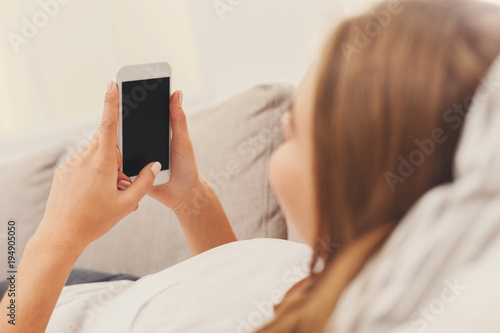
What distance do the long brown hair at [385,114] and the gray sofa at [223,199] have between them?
0.29 metres

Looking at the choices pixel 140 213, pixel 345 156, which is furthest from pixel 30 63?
pixel 345 156

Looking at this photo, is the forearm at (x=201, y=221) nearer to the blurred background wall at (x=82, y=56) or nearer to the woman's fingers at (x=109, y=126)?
the woman's fingers at (x=109, y=126)

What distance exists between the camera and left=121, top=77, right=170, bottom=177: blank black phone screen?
58cm

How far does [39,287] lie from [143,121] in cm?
19

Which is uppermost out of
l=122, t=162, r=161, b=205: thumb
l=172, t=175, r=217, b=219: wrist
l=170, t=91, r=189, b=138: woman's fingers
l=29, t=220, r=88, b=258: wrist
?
l=170, t=91, r=189, b=138: woman's fingers

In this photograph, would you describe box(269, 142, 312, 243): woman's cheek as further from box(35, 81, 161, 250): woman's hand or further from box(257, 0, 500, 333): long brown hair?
box(35, 81, 161, 250): woman's hand

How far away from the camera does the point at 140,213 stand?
76cm

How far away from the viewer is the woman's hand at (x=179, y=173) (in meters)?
0.62

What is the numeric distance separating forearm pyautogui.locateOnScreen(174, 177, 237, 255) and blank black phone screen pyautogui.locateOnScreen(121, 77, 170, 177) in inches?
3.5

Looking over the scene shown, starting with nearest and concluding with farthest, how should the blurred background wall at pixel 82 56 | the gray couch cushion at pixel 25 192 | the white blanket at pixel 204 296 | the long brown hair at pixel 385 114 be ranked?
1. the long brown hair at pixel 385 114
2. the white blanket at pixel 204 296
3. the gray couch cushion at pixel 25 192
4. the blurred background wall at pixel 82 56

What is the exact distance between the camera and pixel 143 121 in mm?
587

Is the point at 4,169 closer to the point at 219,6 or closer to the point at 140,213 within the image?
the point at 140,213

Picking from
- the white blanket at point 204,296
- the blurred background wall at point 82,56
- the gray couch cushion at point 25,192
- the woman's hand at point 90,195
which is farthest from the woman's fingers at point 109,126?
the blurred background wall at point 82,56

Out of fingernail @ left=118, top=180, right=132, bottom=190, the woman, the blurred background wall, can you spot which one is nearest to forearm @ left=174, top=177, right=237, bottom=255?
fingernail @ left=118, top=180, right=132, bottom=190
